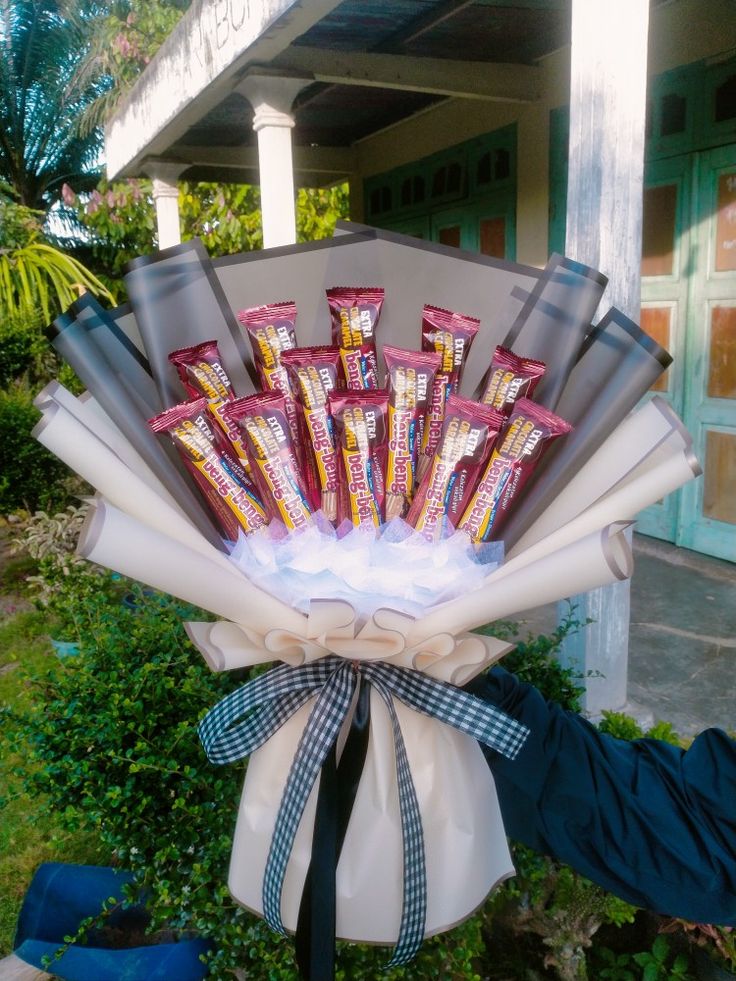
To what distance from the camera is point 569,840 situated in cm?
123

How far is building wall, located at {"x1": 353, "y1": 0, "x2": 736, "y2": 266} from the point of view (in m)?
4.15

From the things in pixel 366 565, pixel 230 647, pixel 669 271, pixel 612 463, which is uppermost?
pixel 669 271

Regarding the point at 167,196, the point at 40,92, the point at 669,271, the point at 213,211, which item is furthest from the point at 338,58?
the point at 40,92

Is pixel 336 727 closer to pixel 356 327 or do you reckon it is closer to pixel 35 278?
pixel 356 327

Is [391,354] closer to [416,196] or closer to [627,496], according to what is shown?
[627,496]

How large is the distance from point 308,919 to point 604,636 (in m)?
1.75

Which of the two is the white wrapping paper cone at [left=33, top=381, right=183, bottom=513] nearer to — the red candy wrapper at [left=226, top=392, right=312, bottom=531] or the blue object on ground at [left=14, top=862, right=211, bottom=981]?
the red candy wrapper at [left=226, top=392, right=312, bottom=531]

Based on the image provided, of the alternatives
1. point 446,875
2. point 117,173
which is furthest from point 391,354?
point 117,173

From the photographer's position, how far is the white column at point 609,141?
2.30 metres

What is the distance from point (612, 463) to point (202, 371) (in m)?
0.58

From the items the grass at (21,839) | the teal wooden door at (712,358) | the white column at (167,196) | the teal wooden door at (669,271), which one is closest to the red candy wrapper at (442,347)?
the grass at (21,839)

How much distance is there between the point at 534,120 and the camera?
5246 millimetres

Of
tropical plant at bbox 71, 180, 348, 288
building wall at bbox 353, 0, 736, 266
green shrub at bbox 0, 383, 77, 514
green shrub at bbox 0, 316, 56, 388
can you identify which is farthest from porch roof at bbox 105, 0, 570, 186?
tropical plant at bbox 71, 180, 348, 288

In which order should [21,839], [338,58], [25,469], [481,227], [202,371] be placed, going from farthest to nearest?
[25,469], [481,227], [338,58], [21,839], [202,371]
